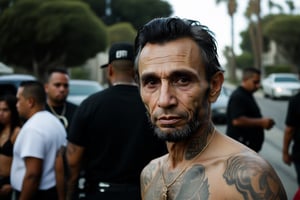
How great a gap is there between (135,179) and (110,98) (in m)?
0.58

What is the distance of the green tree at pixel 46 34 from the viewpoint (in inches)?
1164

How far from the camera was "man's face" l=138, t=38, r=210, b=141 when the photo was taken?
187cm

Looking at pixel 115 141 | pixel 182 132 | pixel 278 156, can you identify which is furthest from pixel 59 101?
pixel 278 156

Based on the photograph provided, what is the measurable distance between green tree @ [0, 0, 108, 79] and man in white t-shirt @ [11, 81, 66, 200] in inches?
1011

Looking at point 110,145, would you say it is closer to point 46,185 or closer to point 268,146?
point 46,185

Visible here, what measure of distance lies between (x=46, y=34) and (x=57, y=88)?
81.3 feet

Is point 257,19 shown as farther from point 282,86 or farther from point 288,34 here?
point 282,86

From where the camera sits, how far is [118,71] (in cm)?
383

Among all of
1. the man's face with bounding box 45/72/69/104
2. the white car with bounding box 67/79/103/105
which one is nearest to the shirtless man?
the man's face with bounding box 45/72/69/104

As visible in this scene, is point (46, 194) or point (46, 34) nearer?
point (46, 194)

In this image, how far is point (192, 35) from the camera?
194 centimetres

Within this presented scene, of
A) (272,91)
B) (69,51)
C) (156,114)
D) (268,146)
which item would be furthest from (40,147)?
(69,51)

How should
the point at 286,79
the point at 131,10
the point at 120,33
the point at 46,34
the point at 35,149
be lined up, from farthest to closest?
the point at 131,10 → the point at 120,33 → the point at 46,34 → the point at 286,79 → the point at 35,149

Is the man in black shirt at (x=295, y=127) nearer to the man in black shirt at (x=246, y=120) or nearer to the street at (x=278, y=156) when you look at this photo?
the man in black shirt at (x=246, y=120)
